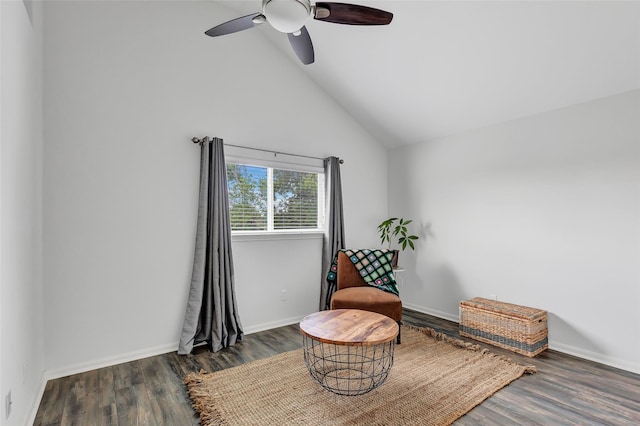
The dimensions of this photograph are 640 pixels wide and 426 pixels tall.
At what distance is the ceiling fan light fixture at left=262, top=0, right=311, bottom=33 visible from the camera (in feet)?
5.87

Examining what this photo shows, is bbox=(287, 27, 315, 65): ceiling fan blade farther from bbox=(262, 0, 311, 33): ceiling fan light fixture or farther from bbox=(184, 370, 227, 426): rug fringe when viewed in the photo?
bbox=(184, 370, 227, 426): rug fringe

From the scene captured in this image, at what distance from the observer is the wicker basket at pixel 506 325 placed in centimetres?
298

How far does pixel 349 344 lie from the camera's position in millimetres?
2012

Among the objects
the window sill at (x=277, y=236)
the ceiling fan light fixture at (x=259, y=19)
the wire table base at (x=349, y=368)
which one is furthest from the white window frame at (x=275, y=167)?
the ceiling fan light fixture at (x=259, y=19)

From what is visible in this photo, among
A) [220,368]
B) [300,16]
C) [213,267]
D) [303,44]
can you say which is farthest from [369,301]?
[300,16]

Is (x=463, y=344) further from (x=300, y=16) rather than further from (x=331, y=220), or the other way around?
(x=300, y=16)

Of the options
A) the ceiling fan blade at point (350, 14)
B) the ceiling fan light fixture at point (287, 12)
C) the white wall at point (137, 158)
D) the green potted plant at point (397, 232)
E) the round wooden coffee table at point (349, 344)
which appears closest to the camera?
the ceiling fan light fixture at point (287, 12)

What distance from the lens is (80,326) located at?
8.84 feet

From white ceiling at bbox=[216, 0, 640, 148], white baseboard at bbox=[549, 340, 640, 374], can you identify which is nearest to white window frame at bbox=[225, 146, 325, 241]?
white ceiling at bbox=[216, 0, 640, 148]

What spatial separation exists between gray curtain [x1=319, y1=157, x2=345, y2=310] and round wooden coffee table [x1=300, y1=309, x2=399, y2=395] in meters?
1.31

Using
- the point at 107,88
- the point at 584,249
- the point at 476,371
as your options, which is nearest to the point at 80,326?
the point at 107,88

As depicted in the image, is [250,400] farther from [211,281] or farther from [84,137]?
[84,137]

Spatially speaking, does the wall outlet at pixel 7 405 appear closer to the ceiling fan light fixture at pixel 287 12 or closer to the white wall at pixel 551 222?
the ceiling fan light fixture at pixel 287 12

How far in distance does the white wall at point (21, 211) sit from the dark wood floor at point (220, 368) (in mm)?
274
